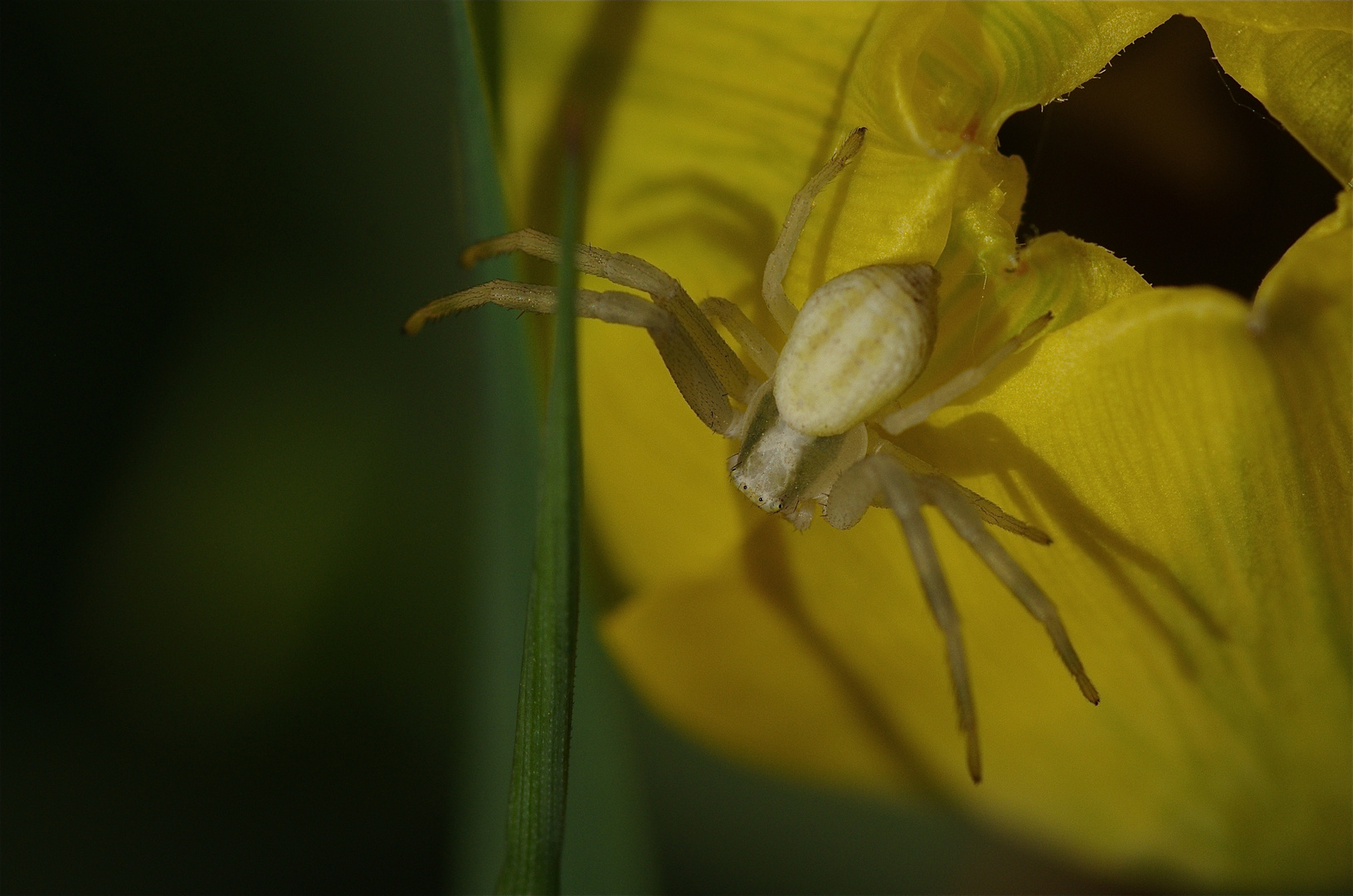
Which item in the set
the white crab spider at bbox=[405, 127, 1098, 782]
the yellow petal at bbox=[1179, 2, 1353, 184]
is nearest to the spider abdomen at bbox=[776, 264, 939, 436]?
the white crab spider at bbox=[405, 127, 1098, 782]

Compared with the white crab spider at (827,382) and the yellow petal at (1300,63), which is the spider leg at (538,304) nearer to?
the white crab spider at (827,382)

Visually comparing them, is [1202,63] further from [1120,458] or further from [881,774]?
[881,774]

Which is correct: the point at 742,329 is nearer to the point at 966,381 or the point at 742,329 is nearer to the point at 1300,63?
the point at 966,381

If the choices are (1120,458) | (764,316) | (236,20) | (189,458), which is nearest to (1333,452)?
(1120,458)

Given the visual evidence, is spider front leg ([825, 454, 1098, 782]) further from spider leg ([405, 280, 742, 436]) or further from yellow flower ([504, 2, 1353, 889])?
spider leg ([405, 280, 742, 436])

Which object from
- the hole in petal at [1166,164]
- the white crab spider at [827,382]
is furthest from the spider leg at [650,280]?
the hole in petal at [1166,164]

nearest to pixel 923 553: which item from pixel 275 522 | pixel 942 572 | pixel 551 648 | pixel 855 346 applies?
pixel 942 572
